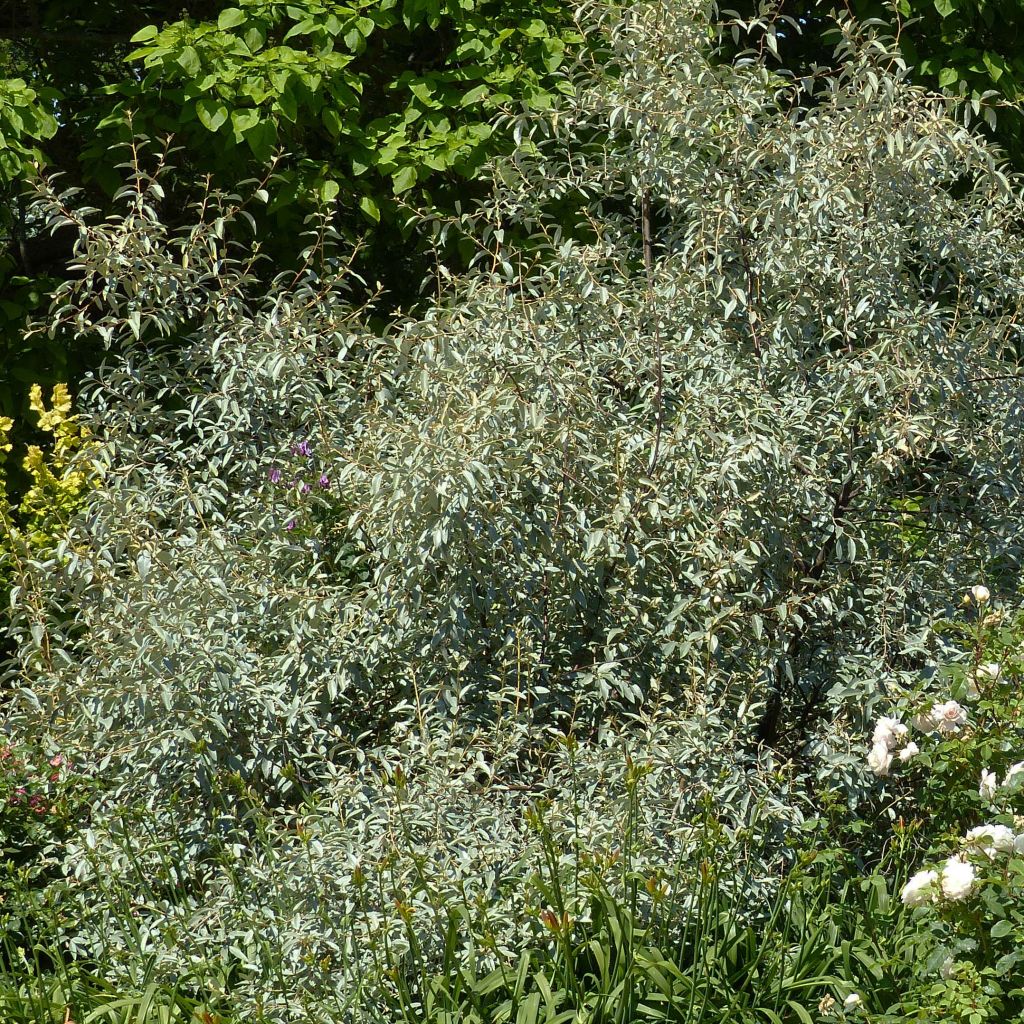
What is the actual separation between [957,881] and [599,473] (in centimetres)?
134

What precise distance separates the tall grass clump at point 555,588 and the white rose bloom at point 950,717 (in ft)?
0.99

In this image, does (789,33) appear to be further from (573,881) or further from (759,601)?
(573,881)

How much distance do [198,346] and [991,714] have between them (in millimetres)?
2314

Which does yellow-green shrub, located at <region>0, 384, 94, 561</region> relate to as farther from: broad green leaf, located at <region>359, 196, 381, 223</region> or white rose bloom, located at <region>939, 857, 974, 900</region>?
white rose bloom, located at <region>939, 857, 974, 900</region>

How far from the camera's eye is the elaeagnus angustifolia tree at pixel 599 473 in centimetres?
309

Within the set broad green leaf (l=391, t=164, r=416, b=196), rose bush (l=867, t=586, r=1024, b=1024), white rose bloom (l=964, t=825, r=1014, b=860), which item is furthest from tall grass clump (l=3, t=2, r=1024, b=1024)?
broad green leaf (l=391, t=164, r=416, b=196)

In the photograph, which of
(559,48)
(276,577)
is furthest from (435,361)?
(559,48)

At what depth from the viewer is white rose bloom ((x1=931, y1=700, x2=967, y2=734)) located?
273 cm

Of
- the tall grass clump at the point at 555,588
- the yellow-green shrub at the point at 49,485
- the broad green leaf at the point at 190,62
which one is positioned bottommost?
the yellow-green shrub at the point at 49,485

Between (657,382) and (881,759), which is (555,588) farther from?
(881,759)

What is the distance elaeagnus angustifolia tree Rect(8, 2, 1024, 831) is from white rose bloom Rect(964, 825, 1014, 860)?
0.67 meters

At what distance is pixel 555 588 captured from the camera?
10.7 ft

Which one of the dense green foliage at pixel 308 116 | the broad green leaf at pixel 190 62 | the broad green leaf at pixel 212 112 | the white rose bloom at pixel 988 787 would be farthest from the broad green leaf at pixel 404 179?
the white rose bloom at pixel 988 787

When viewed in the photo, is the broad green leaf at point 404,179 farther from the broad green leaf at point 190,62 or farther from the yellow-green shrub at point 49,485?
the yellow-green shrub at point 49,485
